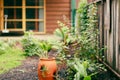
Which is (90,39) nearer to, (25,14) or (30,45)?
(30,45)

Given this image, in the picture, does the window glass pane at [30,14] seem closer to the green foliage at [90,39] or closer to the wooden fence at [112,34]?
the green foliage at [90,39]

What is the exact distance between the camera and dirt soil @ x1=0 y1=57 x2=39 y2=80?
25.0ft

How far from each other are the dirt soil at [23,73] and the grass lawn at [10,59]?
23 centimetres

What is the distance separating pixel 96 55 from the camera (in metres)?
8.30

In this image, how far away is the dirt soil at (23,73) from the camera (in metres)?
7.62

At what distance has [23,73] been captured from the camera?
320 inches

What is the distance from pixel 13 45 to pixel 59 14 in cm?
463

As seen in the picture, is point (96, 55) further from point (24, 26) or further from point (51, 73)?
point (24, 26)

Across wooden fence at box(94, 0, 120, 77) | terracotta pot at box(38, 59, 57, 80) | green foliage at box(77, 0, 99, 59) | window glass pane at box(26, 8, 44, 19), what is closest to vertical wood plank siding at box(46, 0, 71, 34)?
window glass pane at box(26, 8, 44, 19)

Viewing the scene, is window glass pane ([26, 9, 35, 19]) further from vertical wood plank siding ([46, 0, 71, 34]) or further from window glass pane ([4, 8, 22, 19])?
vertical wood plank siding ([46, 0, 71, 34])

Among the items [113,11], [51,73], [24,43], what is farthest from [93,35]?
[24,43]

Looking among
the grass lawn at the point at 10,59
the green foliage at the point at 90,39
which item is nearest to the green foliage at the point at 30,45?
the grass lawn at the point at 10,59

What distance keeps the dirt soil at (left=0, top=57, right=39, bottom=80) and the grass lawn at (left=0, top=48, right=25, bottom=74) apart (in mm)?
228

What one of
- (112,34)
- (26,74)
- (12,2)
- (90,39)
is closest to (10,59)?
(26,74)
